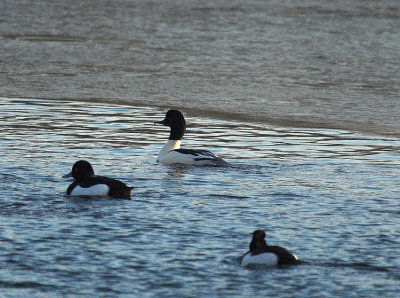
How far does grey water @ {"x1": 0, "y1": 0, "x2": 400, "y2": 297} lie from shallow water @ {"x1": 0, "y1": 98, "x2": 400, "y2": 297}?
0.03 meters

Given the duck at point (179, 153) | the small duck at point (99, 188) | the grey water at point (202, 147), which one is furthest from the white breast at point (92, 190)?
the duck at point (179, 153)

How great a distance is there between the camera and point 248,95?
64.4ft

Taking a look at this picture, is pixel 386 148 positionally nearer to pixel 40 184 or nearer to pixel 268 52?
pixel 40 184

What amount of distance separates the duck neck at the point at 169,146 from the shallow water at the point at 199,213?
0.72 ft

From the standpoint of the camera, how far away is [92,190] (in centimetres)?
1102

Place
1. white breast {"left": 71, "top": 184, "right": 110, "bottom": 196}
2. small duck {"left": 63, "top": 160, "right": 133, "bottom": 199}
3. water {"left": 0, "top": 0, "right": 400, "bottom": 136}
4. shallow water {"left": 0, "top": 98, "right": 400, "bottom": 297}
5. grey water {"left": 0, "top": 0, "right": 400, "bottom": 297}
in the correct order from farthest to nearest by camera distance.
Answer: water {"left": 0, "top": 0, "right": 400, "bottom": 136}
white breast {"left": 71, "top": 184, "right": 110, "bottom": 196}
small duck {"left": 63, "top": 160, "right": 133, "bottom": 199}
grey water {"left": 0, "top": 0, "right": 400, "bottom": 297}
shallow water {"left": 0, "top": 98, "right": 400, "bottom": 297}

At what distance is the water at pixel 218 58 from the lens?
18.7 m

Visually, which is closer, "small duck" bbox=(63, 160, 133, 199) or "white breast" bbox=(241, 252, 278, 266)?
"white breast" bbox=(241, 252, 278, 266)

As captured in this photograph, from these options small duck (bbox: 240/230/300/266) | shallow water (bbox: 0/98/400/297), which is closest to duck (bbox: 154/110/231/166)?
shallow water (bbox: 0/98/400/297)

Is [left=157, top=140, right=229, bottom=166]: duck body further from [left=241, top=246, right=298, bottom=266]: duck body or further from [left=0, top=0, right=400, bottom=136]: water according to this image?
[left=241, top=246, right=298, bottom=266]: duck body

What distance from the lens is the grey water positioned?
8273 millimetres

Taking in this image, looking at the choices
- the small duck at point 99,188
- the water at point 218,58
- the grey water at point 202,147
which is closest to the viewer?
the grey water at point 202,147

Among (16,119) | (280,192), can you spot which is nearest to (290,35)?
(16,119)

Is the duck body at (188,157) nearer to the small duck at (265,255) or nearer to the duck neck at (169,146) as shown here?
the duck neck at (169,146)
